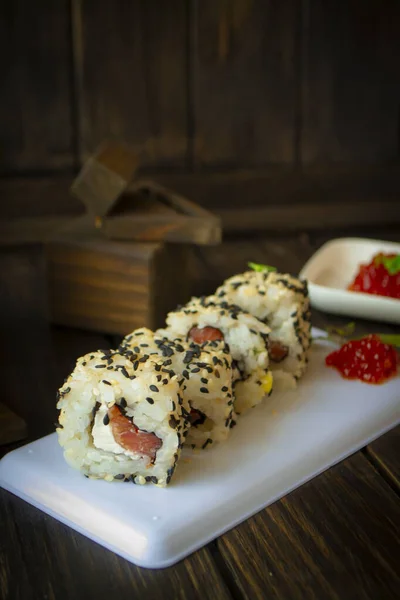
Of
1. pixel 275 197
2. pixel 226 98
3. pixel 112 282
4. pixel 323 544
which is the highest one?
pixel 226 98

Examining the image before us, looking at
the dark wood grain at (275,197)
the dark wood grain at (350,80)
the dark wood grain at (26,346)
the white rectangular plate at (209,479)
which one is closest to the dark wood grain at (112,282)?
the dark wood grain at (26,346)

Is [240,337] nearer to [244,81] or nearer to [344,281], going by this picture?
[344,281]

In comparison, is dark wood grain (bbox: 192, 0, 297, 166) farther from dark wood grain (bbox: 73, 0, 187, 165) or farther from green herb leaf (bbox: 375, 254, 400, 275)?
green herb leaf (bbox: 375, 254, 400, 275)

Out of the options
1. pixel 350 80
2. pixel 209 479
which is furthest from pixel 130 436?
pixel 350 80

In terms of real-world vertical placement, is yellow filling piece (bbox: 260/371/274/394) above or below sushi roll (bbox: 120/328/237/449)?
below

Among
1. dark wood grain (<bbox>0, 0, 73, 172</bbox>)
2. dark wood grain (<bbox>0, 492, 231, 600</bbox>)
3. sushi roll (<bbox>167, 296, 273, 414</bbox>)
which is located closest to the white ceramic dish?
sushi roll (<bbox>167, 296, 273, 414</bbox>)

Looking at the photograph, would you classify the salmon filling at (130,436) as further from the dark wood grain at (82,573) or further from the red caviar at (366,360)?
the red caviar at (366,360)

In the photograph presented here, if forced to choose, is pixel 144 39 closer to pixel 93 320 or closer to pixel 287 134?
pixel 287 134
